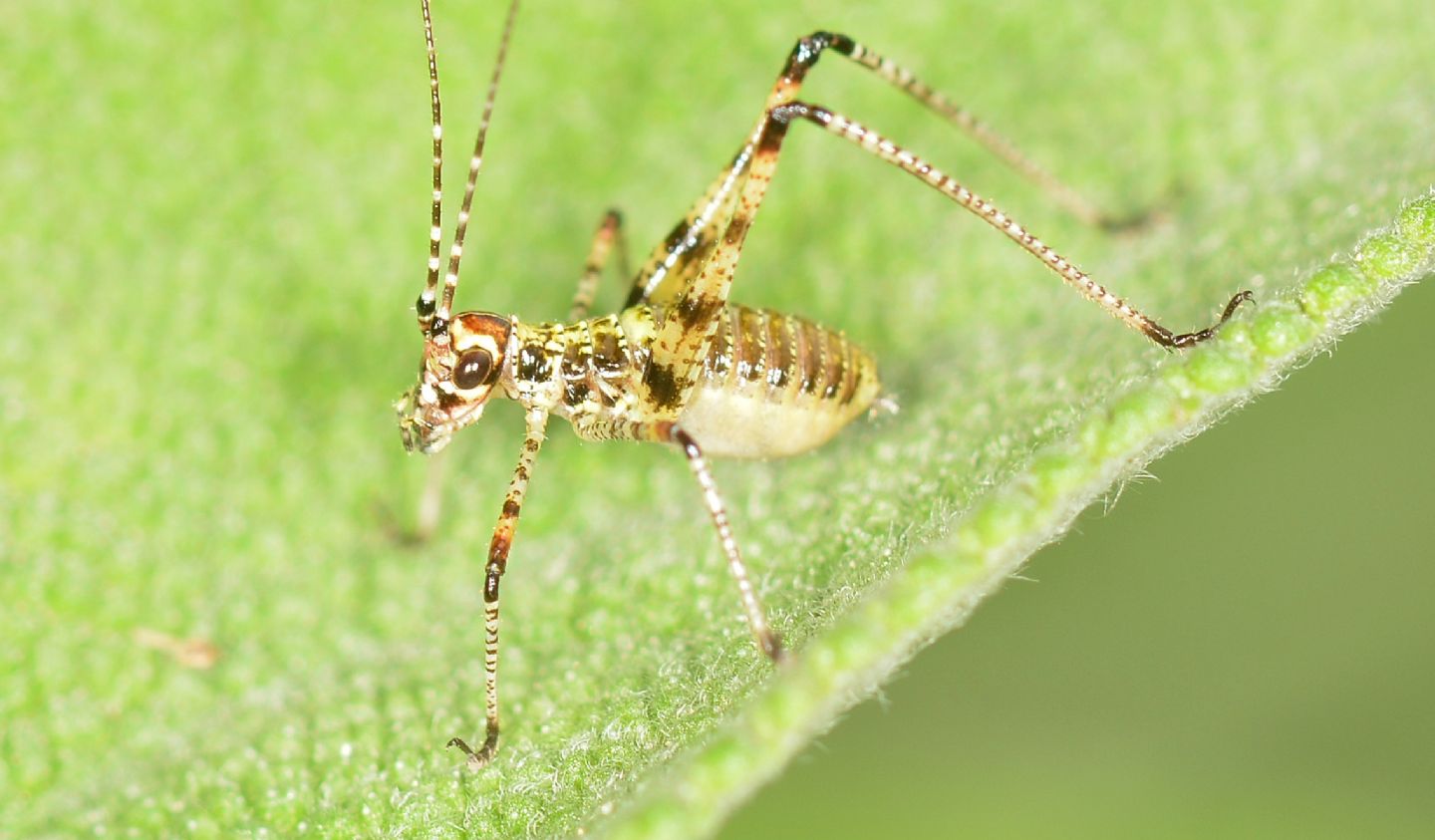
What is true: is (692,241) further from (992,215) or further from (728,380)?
(992,215)

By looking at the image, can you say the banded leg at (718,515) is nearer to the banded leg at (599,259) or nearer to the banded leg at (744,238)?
the banded leg at (744,238)

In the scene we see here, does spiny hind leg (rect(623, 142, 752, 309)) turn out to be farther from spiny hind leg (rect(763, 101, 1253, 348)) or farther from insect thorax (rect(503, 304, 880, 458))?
spiny hind leg (rect(763, 101, 1253, 348))

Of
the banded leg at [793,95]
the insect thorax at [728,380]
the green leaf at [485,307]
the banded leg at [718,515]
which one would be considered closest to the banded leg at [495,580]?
the green leaf at [485,307]

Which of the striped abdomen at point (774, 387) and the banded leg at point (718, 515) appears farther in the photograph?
the striped abdomen at point (774, 387)

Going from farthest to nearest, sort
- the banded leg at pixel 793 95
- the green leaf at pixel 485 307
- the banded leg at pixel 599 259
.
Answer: the banded leg at pixel 599 259 → the banded leg at pixel 793 95 → the green leaf at pixel 485 307

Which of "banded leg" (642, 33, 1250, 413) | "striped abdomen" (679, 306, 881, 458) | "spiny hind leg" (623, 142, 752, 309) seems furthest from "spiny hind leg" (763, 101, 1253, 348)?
"striped abdomen" (679, 306, 881, 458)

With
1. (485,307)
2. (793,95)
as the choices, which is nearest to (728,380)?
(793,95)

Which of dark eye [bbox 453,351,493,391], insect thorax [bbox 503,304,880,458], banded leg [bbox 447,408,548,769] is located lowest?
banded leg [bbox 447,408,548,769]
